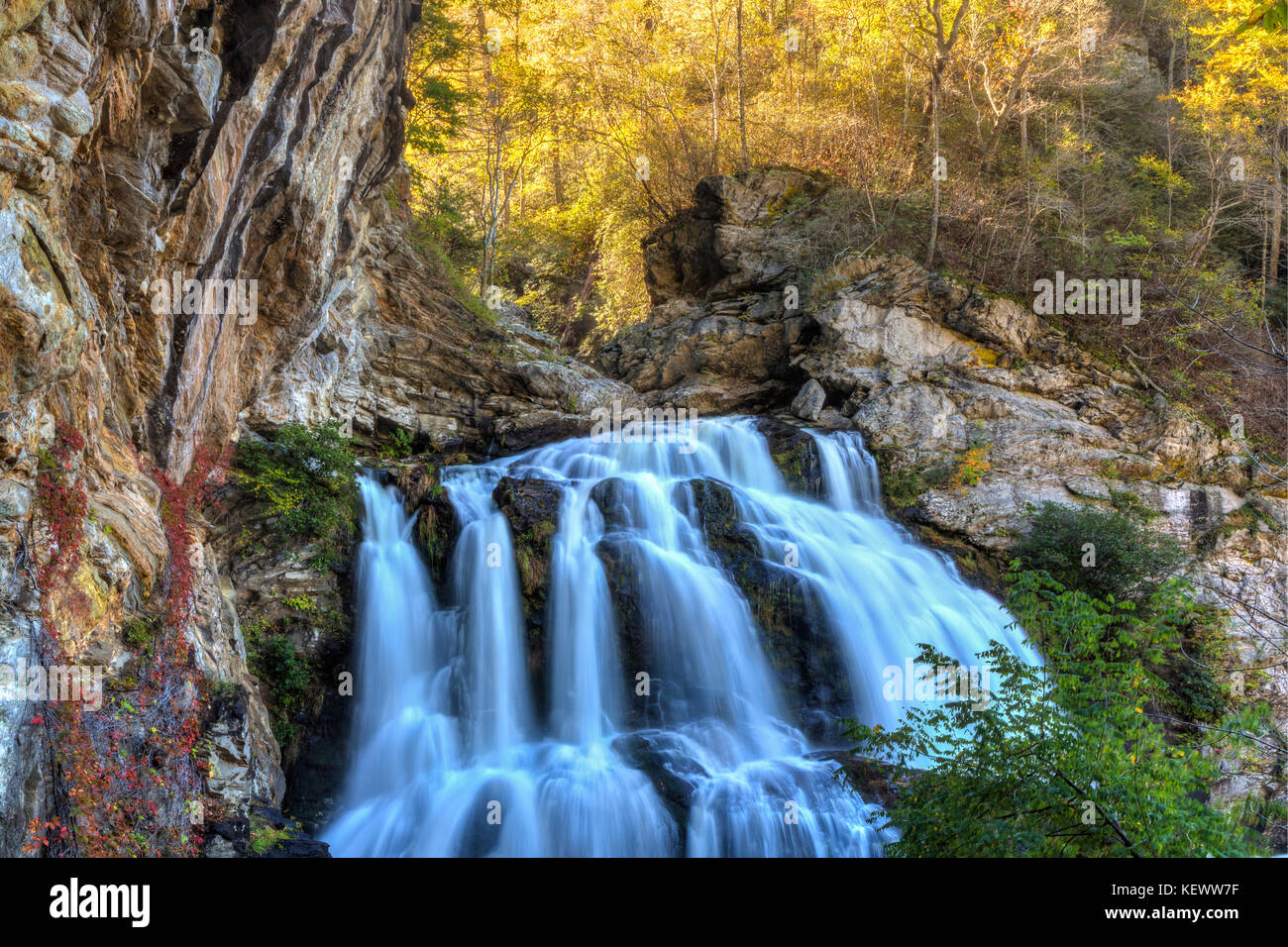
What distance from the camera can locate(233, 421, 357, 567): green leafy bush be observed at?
11.1 metres

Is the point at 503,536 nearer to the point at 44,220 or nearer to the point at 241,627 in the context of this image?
the point at 241,627

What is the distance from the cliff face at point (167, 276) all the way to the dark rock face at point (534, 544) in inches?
107

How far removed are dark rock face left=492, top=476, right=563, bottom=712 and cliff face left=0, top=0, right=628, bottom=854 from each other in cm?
273

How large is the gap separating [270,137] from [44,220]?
4.36m

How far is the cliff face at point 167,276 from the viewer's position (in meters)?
5.39

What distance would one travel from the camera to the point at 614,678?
1110cm

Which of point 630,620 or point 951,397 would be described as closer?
point 630,620

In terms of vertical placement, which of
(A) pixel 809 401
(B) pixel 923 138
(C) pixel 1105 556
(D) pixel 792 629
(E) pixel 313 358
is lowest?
(D) pixel 792 629

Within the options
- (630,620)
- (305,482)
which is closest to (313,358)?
(305,482)

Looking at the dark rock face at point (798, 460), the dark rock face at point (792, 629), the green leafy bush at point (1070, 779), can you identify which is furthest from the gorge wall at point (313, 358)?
the green leafy bush at point (1070, 779)

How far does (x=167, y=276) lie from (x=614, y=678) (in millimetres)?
7197

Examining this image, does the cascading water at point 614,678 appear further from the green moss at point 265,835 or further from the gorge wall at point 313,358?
the green moss at point 265,835

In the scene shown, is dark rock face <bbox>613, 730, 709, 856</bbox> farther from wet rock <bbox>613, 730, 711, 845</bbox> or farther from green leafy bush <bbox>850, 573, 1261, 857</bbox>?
green leafy bush <bbox>850, 573, 1261, 857</bbox>

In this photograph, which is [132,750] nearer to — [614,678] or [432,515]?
[614,678]
